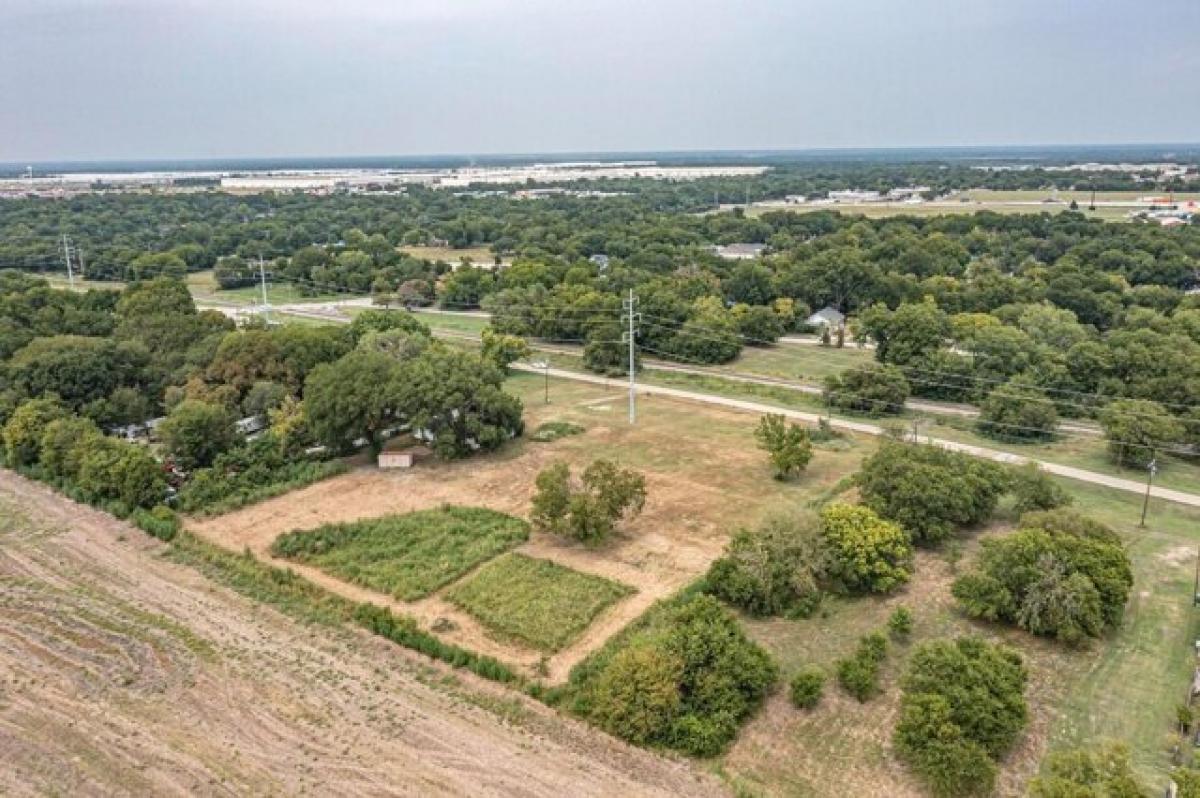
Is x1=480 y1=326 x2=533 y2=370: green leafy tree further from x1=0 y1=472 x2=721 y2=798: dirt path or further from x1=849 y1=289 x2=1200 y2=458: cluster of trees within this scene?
x1=0 y1=472 x2=721 y2=798: dirt path

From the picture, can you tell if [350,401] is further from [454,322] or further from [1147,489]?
[454,322]

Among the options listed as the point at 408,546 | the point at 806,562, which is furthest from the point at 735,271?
the point at 806,562

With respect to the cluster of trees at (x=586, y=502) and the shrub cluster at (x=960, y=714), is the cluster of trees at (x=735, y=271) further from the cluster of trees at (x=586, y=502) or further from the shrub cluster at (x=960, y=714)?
the shrub cluster at (x=960, y=714)

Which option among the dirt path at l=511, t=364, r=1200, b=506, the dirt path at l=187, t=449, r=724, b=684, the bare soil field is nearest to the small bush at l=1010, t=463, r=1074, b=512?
the dirt path at l=511, t=364, r=1200, b=506

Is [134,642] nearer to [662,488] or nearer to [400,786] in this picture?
[400,786]

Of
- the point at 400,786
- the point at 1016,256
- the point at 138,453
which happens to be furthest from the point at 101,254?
the point at 1016,256

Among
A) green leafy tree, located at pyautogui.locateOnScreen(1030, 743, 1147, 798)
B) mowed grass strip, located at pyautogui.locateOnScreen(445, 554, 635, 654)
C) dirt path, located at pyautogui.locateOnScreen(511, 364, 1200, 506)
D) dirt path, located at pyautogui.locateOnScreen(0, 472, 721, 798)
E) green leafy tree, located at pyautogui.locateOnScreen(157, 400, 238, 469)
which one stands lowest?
dirt path, located at pyautogui.locateOnScreen(0, 472, 721, 798)
